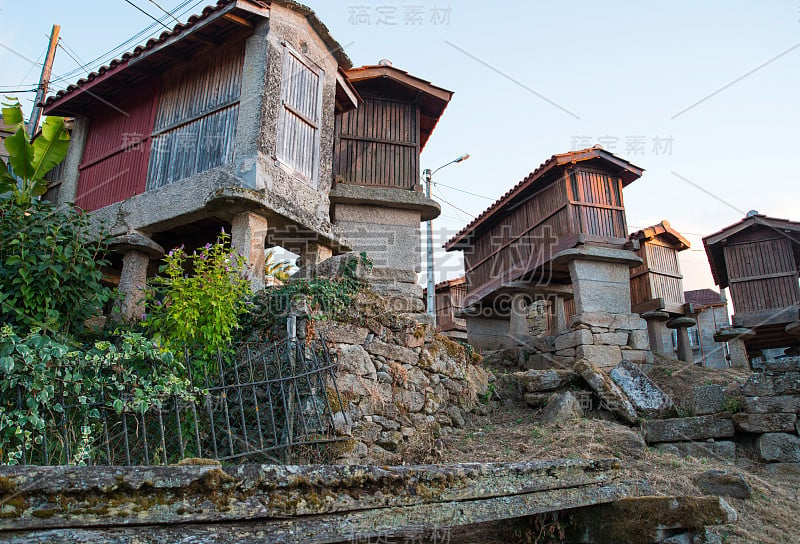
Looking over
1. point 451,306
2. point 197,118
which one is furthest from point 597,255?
point 451,306

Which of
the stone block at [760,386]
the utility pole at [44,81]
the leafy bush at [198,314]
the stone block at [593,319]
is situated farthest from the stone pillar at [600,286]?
the utility pole at [44,81]

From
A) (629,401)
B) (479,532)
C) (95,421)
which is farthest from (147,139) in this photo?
(629,401)

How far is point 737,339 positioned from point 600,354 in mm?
4621

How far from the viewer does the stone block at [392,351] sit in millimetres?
5559

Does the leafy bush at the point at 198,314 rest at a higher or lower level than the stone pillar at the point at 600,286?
lower

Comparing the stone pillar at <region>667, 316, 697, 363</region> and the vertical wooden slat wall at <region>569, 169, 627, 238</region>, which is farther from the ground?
the vertical wooden slat wall at <region>569, 169, 627, 238</region>

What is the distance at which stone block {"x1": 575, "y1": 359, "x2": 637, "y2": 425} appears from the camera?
6.55m

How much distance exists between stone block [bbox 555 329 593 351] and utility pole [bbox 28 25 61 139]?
12.3m

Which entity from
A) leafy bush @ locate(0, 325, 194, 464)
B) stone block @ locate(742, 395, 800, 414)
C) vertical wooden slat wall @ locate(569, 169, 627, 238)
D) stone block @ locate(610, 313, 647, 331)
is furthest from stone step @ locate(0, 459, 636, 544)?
vertical wooden slat wall @ locate(569, 169, 627, 238)

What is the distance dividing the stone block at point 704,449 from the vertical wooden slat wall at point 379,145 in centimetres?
570

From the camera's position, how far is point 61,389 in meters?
3.41

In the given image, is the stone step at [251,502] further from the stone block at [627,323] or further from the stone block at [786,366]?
the stone block at [627,323]

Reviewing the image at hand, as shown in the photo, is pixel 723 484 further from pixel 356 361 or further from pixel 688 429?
pixel 356 361

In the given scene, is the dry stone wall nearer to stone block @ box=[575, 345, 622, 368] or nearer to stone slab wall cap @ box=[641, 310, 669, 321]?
stone block @ box=[575, 345, 622, 368]
